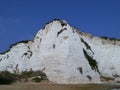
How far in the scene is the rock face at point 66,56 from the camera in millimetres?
35906

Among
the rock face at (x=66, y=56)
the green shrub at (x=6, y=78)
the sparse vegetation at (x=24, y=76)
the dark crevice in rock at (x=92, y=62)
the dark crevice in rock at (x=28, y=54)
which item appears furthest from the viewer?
the dark crevice in rock at (x=28, y=54)

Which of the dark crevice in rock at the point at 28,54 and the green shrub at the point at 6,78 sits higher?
the dark crevice in rock at the point at 28,54

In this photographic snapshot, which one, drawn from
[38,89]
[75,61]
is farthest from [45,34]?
[38,89]

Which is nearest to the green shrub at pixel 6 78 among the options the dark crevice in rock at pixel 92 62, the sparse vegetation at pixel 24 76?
the sparse vegetation at pixel 24 76

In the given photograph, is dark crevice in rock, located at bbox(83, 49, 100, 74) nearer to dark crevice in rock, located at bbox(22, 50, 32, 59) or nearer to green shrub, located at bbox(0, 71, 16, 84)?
dark crevice in rock, located at bbox(22, 50, 32, 59)

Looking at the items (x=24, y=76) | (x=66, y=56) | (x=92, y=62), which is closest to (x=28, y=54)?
(x=24, y=76)

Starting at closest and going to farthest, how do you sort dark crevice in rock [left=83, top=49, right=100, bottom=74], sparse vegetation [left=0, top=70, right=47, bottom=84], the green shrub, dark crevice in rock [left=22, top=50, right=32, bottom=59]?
the green shrub → sparse vegetation [left=0, top=70, right=47, bottom=84] → dark crevice in rock [left=83, top=49, right=100, bottom=74] → dark crevice in rock [left=22, top=50, right=32, bottom=59]

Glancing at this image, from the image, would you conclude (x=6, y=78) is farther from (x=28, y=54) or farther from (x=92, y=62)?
(x=92, y=62)

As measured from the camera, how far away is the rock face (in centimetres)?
3591

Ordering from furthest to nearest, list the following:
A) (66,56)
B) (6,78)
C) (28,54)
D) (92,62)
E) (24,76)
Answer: (28,54) < (92,62) < (24,76) < (66,56) < (6,78)

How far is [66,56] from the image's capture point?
36.3 m

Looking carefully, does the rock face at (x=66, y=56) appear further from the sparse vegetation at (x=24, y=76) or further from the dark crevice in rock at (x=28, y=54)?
the sparse vegetation at (x=24, y=76)

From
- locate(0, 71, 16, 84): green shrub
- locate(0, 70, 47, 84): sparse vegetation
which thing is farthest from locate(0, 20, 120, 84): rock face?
locate(0, 71, 16, 84): green shrub

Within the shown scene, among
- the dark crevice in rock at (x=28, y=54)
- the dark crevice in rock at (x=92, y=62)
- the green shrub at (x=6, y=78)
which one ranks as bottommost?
the green shrub at (x=6, y=78)
